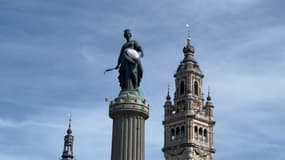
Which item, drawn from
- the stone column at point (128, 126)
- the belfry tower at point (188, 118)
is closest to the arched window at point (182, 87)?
the belfry tower at point (188, 118)

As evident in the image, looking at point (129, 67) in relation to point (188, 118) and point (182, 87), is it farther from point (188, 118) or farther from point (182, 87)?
point (182, 87)

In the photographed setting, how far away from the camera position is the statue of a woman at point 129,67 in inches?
1341

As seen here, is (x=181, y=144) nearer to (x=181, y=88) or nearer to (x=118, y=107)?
(x=181, y=88)

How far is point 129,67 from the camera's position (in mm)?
34156

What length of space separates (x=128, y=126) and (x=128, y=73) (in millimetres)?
2795

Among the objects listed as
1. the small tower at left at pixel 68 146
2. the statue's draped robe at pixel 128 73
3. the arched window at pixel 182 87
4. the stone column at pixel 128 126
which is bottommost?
the stone column at pixel 128 126

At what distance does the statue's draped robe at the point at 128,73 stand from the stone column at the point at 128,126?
0.68m

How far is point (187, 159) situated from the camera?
111062mm

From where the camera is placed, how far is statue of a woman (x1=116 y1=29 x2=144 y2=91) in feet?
112

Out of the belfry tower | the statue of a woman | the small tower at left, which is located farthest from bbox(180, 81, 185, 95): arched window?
the statue of a woman

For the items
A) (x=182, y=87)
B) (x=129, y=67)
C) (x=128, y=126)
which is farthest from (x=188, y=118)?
(x=128, y=126)

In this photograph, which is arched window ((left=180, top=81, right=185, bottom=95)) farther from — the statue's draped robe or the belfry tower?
the statue's draped robe

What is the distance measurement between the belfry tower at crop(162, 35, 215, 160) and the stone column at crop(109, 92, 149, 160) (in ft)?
259

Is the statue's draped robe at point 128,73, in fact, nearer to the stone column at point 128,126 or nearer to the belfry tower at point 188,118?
the stone column at point 128,126
